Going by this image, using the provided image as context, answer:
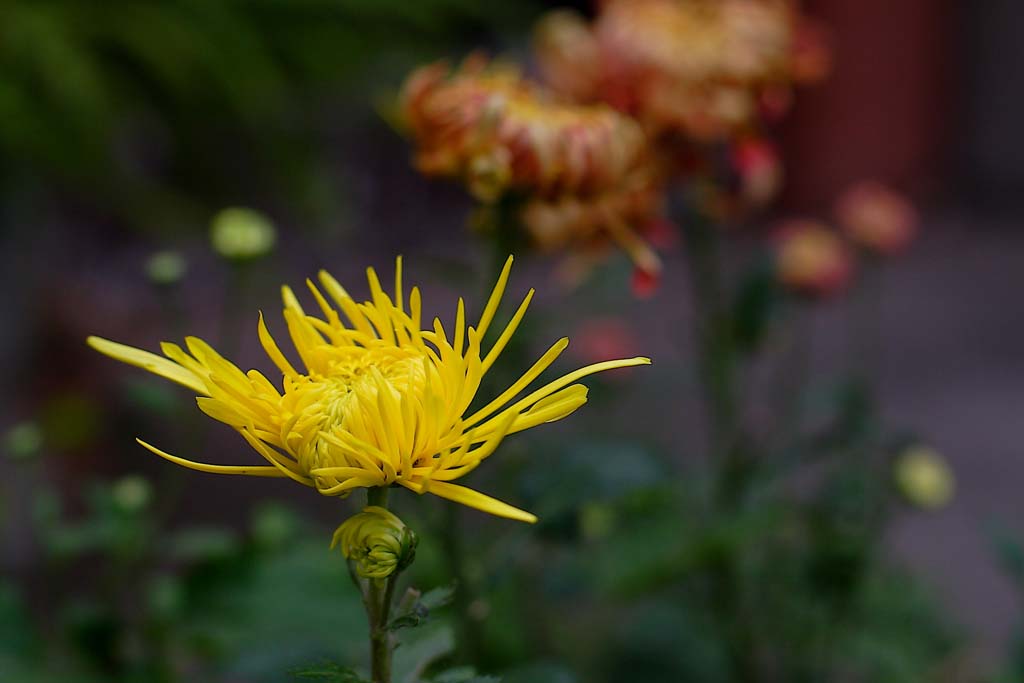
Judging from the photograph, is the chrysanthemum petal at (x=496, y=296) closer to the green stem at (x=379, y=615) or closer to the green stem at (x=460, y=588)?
the green stem at (x=379, y=615)

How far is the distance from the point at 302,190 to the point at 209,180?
664 mm

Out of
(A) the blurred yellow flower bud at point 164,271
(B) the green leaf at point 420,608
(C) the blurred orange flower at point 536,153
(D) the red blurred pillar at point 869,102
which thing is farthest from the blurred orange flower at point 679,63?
(D) the red blurred pillar at point 869,102

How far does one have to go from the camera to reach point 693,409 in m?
2.34

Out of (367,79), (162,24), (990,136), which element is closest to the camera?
(162,24)

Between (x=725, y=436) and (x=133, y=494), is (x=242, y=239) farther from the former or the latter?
(x=725, y=436)

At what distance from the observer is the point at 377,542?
401mm

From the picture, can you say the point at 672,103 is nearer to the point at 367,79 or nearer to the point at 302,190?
the point at 302,190

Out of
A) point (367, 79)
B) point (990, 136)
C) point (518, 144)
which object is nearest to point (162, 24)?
point (367, 79)

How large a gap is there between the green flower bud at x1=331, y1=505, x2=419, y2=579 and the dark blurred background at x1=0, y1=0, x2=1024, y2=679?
1.34ft

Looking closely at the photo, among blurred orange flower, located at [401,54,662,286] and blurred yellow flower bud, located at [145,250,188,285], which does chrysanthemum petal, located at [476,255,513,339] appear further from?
blurred yellow flower bud, located at [145,250,188,285]

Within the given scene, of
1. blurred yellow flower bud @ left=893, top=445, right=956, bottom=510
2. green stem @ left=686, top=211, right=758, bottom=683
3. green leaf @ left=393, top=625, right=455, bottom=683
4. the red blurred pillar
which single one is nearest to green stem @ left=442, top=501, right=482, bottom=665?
green leaf @ left=393, top=625, right=455, bottom=683

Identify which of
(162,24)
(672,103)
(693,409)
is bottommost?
(672,103)

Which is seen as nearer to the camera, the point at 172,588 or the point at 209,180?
the point at 172,588

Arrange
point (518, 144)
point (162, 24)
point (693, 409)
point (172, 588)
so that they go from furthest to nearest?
1. point (693, 409)
2. point (162, 24)
3. point (172, 588)
4. point (518, 144)
